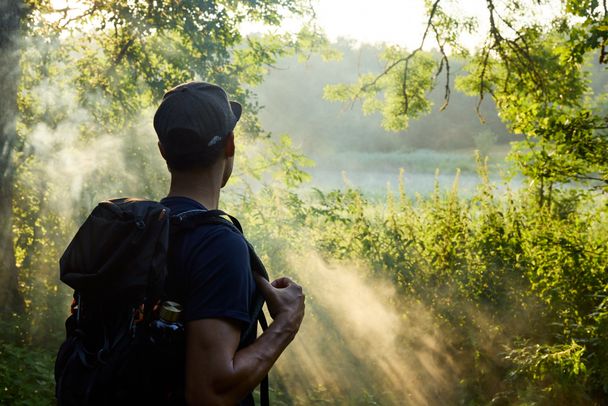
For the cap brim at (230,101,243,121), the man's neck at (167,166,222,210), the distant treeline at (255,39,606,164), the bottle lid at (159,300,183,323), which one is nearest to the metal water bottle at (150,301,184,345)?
the bottle lid at (159,300,183,323)

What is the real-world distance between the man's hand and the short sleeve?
0.11 m

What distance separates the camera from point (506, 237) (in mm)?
6672

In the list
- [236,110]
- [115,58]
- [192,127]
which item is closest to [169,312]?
[192,127]

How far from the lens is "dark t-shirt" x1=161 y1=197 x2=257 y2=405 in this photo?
1.63 metres

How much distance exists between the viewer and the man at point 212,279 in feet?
5.30

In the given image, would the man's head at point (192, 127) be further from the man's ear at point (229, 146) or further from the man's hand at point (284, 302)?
the man's hand at point (284, 302)

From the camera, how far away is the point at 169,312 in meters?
1.63

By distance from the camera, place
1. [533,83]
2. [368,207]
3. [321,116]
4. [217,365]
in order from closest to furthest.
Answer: [217,365]
[533,83]
[368,207]
[321,116]

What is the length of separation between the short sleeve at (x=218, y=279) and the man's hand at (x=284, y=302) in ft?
0.36

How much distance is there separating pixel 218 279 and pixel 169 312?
0.17 meters

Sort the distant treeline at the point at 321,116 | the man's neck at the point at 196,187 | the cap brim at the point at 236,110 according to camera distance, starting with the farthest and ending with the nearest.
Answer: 1. the distant treeline at the point at 321,116
2. the cap brim at the point at 236,110
3. the man's neck at the point at 196,187

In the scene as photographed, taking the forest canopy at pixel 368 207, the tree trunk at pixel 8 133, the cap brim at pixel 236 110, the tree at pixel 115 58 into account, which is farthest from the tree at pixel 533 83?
the tree trunk at pixel 8 133

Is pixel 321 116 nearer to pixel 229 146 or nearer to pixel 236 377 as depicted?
pixel 229 146

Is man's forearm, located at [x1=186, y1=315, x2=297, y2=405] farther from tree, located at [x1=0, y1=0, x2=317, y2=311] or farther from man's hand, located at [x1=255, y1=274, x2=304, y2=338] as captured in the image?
tree, located at [x1=0, y1=0, x2=317, y2=311]
